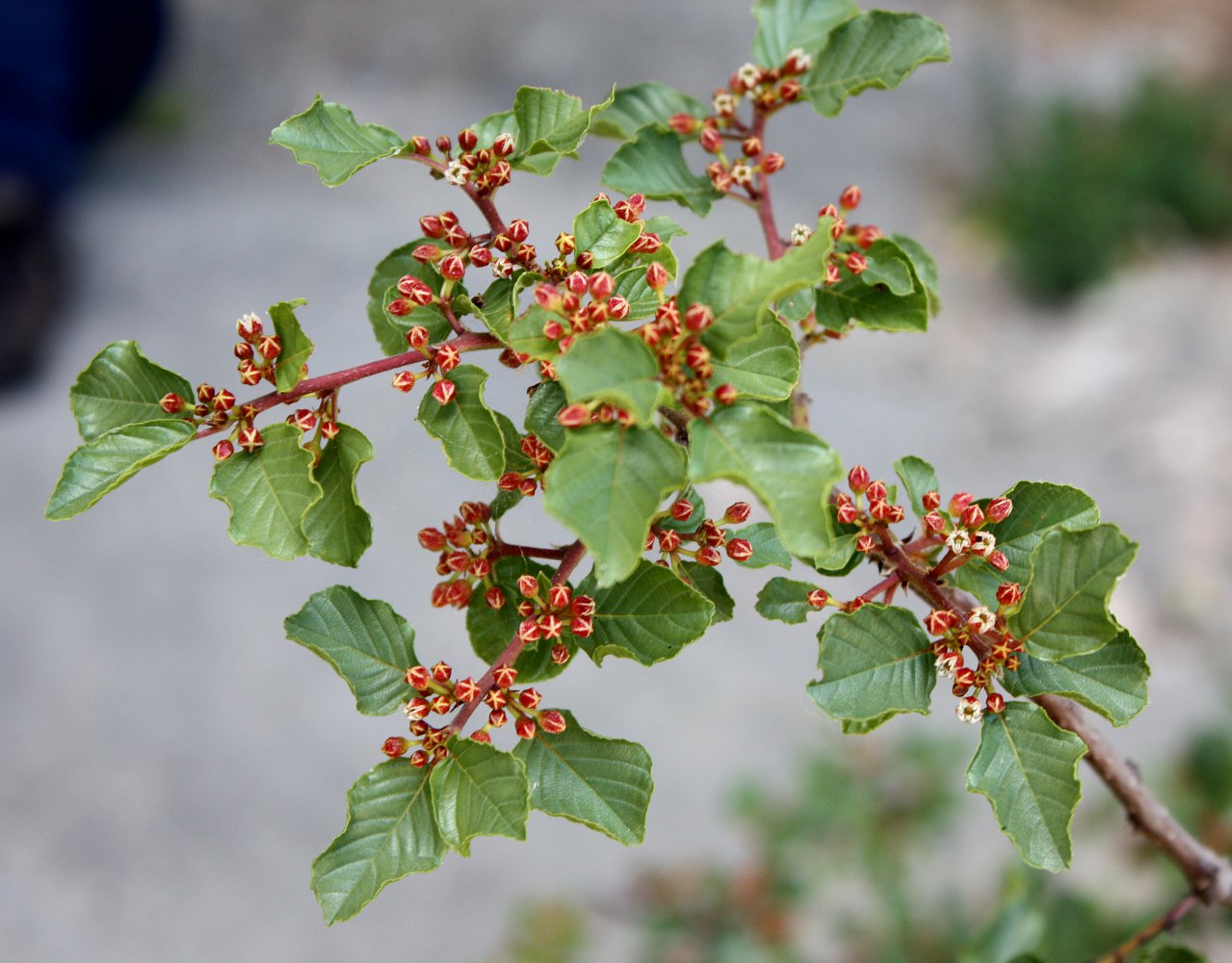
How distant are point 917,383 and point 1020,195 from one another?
723mm

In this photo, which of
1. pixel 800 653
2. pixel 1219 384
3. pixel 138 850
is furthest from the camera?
pixel 1219 384

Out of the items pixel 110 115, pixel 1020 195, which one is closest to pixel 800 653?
pixel 1020 195

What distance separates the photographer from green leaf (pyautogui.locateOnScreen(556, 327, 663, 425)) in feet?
1.05

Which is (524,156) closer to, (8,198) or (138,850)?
(138,850)

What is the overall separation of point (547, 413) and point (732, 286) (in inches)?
3.7

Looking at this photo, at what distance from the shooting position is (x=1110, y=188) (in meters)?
3.00

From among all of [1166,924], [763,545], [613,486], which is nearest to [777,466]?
[613,486]

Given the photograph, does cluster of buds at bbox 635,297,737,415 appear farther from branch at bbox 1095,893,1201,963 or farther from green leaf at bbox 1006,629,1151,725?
branch at bbox 1095,893,1201,963

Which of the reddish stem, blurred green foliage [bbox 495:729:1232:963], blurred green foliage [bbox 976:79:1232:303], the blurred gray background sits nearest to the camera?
the reddish stem

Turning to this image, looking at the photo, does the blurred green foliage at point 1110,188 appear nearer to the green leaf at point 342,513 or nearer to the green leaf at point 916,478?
the green leaf at point 916,478

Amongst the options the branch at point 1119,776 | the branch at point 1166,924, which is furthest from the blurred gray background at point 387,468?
the branch at point 1166,924

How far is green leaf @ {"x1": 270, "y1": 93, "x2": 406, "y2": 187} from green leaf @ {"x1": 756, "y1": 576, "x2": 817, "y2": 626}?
23 centimetres

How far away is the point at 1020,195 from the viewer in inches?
118

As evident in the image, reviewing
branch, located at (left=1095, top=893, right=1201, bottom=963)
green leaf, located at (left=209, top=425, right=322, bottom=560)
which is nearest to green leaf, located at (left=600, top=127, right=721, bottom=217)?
green leaf, located at (left=209, top=425, right=322, bottom=560)
